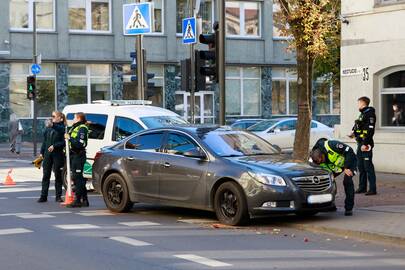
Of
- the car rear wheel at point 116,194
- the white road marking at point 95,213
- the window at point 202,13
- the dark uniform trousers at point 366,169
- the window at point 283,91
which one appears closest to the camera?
the white road marking at point 95,213

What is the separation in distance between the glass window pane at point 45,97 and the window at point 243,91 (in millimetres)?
10875

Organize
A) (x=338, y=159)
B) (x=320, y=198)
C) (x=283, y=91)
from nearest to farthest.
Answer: (x=320, y=198) < (x=338, y=159) < (x=283, y=91)

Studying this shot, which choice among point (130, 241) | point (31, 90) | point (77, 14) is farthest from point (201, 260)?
point (77, 14)

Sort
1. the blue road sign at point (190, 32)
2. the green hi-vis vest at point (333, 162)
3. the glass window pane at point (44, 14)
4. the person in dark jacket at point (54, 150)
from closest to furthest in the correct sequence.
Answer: the green hi-vis vest at point (333, 162)
the person in dark jacket at point (54, 150)
the blue road sign at point (190, 32)
the glass window pane at point (44, 14)

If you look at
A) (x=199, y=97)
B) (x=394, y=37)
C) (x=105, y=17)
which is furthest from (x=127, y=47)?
(x=394, y=37)

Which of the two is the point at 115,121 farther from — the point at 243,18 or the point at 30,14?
the point at 243,18

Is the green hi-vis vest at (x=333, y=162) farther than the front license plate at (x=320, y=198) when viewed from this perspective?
Yes

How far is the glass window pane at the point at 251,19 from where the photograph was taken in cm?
4553

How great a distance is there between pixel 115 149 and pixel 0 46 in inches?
1045

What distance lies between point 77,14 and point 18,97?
580 centimetres

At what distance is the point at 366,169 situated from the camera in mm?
Result: 14562

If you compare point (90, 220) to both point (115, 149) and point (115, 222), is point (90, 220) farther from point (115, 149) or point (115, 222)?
point (115, 149)

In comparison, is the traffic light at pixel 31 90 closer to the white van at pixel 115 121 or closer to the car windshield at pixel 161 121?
the white van at pixel 115 121

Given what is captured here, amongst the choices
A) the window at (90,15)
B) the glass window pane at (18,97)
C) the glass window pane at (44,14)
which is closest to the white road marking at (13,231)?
the glass window pane at (18,97)
